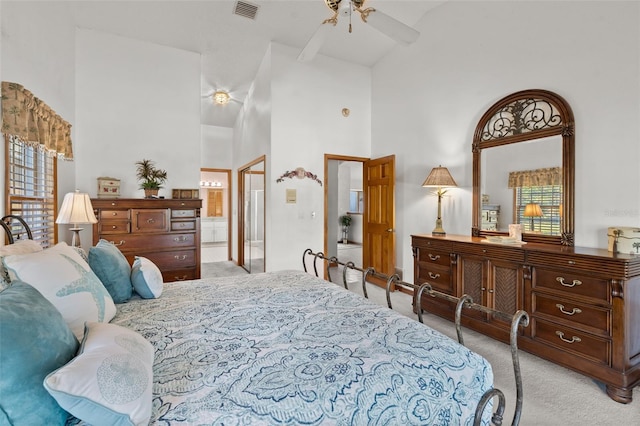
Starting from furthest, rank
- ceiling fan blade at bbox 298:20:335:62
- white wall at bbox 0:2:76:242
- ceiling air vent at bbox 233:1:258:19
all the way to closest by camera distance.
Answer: ceiling air vent at bbox 233:1:258:19, ceiling fan blade at bbox 298:20:335:62, white wall at bbox 0:2:76:242

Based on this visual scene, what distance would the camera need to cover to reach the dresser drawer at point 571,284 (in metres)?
2.06

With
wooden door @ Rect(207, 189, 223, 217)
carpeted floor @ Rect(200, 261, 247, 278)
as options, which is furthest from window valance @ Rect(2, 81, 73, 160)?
wooden door @ Rect(207, 189, 223, 217)

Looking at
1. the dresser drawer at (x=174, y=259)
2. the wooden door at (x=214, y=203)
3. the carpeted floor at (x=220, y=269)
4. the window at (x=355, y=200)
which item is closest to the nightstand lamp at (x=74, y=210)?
the dresser drawer at (x=174, y=259)

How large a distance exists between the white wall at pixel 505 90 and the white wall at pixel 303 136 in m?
0.57

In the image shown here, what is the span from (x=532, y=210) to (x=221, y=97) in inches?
216

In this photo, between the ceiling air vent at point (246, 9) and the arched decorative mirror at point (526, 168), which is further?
the ceiling air vent at point (246, 9)

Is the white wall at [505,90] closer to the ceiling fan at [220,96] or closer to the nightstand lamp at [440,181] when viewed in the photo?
the nightstand lamp at [440,181]

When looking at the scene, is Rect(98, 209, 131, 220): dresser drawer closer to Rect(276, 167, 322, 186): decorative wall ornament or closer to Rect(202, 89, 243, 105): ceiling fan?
Rect(276, 167, 322, 186): decorative wall ornament

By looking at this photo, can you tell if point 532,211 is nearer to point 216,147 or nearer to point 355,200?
point 216,147

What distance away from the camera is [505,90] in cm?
319

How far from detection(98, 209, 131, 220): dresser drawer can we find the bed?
7.32 feet

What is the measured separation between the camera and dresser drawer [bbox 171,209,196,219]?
3.82 meters

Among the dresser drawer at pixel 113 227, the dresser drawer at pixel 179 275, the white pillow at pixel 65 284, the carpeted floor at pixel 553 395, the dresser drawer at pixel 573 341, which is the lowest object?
the carpeted floor at pixel 553 395

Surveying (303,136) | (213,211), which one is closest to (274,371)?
(303,136)
